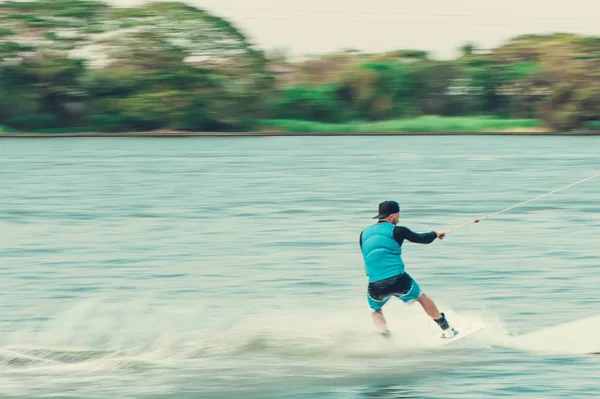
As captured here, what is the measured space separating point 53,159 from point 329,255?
43324mm

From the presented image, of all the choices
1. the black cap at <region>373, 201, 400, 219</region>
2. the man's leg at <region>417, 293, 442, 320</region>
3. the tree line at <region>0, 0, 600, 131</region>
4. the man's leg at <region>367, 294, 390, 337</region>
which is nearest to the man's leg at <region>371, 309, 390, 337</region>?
the man's leg at <region>367, 294, 390, 337</region>

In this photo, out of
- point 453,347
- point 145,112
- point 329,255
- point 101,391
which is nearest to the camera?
point 101,391

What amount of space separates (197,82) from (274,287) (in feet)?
264

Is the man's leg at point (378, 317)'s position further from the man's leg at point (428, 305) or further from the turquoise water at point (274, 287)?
the man's leg at point (428, 305)

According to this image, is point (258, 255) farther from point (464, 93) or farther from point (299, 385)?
point (464, 93)

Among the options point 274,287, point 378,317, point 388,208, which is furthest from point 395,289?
point 274,287

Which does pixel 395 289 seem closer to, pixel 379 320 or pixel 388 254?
pixel 388 254

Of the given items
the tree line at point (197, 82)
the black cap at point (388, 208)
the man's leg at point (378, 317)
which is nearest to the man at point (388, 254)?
the black cap at point (388, 208)

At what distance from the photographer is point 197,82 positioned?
97.5 metres

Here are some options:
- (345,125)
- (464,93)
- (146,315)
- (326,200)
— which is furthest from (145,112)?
(146,315)

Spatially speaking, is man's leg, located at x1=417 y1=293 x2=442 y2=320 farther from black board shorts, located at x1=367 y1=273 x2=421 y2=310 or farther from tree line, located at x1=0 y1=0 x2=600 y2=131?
tree line, located at x1=0 y1=0 x2=600 y2=131

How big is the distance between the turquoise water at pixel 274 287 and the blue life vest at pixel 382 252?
90 cm

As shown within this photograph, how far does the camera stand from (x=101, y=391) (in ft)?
35.4

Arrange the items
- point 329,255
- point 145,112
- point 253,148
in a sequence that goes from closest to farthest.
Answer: point 329,255 < point 253,148 < point 145,112
